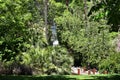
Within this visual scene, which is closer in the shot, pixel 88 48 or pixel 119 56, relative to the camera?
pixel 119 56

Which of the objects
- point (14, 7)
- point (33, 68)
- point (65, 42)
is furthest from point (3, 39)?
point (65, 42)

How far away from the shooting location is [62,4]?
127ft

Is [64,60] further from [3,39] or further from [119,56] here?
[3,39]

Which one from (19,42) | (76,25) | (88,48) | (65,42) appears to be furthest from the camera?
(65,42)

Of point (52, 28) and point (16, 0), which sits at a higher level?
point (16, 0)

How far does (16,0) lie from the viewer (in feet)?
58.6

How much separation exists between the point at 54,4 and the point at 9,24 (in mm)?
23674

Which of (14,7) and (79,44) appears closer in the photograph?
(14,7)

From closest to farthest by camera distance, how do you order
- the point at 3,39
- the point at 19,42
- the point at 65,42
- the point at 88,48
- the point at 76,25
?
1. the point at 3,39
2. the point at 19,42
3. the point at 88,48
4. the point at 76,25
5. the point at 65,42

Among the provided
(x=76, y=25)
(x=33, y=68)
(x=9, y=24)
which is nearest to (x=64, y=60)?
(x=33, y=68)

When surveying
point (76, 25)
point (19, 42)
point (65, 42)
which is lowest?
point (65, 42)

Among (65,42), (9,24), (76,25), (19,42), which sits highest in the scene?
(9,24)

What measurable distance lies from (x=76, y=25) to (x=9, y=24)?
1891 centimetres

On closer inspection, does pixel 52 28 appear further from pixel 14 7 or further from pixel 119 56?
pixel 14 7
